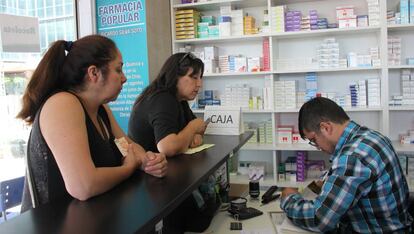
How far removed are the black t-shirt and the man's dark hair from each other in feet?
2.16

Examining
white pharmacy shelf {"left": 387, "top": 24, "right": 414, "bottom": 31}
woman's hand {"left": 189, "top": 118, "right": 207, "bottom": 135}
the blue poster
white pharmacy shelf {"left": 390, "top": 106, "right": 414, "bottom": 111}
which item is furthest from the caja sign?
white pharmacy shelf {"left": 387, "top": 24, "right": 414, "bottom": 31}

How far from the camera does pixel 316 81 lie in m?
3.87

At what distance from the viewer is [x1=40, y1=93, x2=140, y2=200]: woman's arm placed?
1.16 meters

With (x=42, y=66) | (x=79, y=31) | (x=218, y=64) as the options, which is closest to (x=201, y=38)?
(x=218, y=64)

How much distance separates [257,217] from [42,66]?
1244 millimetres

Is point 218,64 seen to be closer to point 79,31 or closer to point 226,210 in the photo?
point 79,31

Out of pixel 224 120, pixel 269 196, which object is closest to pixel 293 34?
pixel 224 120

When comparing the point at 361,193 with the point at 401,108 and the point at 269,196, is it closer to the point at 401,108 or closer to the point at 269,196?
the point at 269,196

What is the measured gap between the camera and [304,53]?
4.03 m

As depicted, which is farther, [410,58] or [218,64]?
[218,64]

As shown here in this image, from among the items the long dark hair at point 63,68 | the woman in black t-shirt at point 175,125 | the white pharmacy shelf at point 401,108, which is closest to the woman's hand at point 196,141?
the woman in black t-shirt at point 175,125

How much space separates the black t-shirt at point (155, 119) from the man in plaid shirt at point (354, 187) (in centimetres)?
70

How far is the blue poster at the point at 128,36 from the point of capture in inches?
144

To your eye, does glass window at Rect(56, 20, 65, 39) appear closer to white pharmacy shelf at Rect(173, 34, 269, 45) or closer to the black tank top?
white pharmacy shelf at Rect(173, 34, 269, 45)
